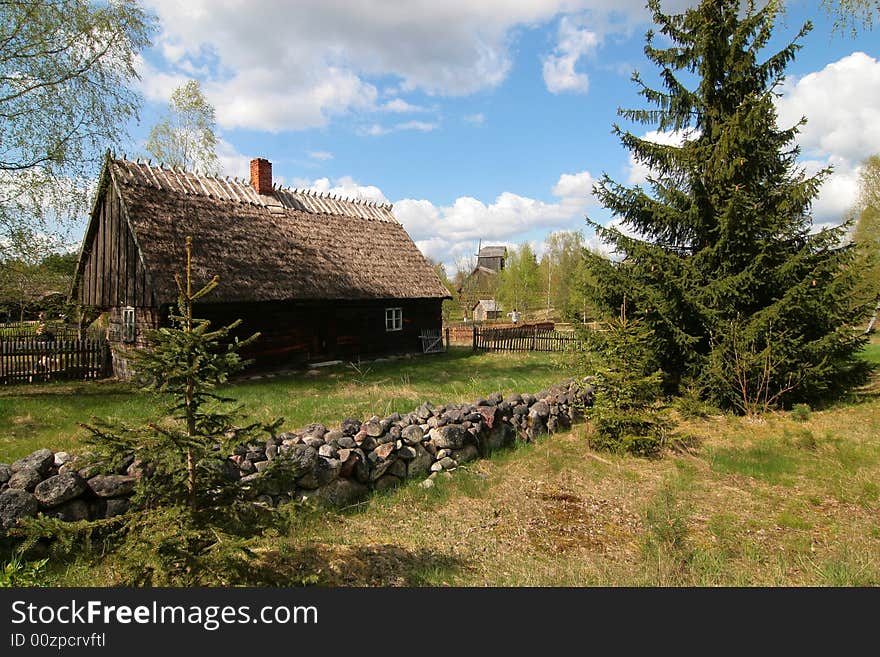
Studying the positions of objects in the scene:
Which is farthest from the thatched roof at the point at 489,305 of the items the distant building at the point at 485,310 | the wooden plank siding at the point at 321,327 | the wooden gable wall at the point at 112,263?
the wooden gable wall at the point at 112,263

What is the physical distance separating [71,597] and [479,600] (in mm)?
2715

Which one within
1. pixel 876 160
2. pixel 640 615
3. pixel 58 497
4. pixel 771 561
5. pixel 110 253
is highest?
pixel 876 160

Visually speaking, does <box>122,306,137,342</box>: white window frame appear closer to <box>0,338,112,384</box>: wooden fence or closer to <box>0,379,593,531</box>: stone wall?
<box>0,338,112,384</box>: wooden fence

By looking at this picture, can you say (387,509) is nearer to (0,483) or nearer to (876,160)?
(0,483)

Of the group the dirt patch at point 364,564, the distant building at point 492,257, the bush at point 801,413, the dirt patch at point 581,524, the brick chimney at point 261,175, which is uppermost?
the distant building at point 492,257

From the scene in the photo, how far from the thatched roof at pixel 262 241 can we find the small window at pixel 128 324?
250cm

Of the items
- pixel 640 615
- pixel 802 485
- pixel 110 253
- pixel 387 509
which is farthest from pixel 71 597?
pixel 110 253

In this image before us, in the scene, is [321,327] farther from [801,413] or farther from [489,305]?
[489,305]

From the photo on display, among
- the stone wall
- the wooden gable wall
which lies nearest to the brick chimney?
the wooden gable wall

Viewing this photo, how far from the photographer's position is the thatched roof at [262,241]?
14.4 metres

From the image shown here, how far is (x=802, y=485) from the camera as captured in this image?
260 inches

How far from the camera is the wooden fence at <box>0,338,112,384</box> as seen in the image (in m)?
13.1

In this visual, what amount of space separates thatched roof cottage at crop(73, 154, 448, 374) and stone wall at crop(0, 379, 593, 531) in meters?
8.79

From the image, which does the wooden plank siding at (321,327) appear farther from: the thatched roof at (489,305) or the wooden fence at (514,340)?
the thatched roof at (489,305)
